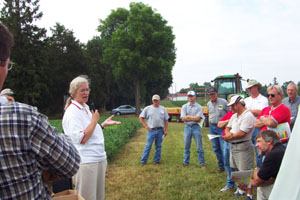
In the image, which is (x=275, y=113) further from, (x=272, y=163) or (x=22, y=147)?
(x=22, y=147)

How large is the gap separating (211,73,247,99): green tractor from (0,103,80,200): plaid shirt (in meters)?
14.8

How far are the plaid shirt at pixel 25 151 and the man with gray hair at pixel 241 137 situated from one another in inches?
152

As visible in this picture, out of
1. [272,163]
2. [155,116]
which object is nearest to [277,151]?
[272,163]

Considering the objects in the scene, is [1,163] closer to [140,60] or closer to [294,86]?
[294,86]

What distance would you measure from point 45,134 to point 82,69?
115 feet

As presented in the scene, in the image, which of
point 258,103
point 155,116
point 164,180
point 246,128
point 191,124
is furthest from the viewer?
point 155,116

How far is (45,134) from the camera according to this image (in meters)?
1.30

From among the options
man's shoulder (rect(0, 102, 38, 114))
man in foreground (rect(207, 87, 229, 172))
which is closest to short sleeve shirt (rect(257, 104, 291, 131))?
man in foreground (rect(207, 87, 229, 172))

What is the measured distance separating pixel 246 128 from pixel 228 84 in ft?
37.5

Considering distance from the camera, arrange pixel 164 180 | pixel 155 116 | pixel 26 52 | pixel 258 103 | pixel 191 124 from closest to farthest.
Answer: pixel 258 103 → pixel 164 180 → pixel 191 124 → pixel 155 116 → pixel 26 52

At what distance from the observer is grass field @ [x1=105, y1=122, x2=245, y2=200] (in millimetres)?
5098

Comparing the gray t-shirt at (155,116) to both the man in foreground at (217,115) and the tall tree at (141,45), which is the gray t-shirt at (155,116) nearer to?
the man in foreground at (217,115)

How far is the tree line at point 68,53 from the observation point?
29172mm

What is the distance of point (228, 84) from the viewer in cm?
1551
